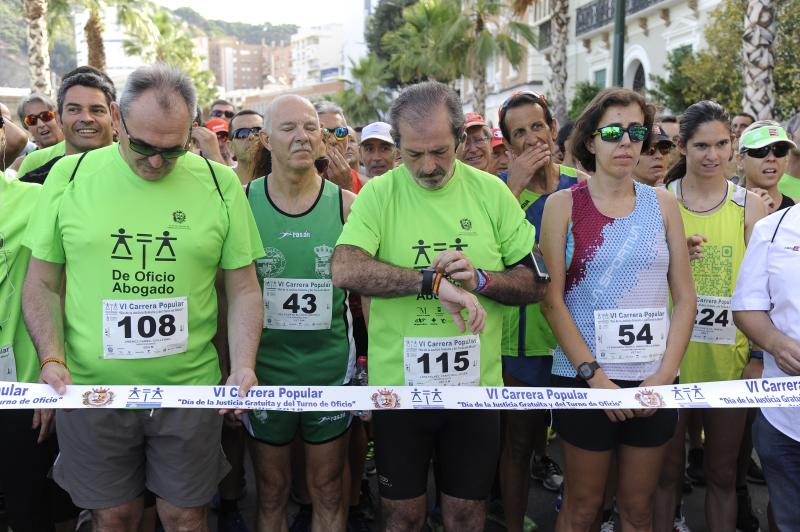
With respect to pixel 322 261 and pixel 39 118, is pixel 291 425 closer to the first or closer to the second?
pixel 322 261

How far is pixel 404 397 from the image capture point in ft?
9.27

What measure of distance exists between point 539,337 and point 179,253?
1.85 m

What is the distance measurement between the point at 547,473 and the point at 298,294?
2.39m

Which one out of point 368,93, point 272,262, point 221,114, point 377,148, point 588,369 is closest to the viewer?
point 588,369

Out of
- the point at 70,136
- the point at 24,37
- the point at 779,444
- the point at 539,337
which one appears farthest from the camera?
the point at 24,37

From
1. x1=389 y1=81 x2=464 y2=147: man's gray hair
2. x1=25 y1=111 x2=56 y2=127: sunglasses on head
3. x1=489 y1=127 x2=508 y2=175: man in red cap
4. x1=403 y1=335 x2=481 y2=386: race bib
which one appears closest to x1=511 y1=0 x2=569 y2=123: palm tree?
x1=489 y1=127 x2=508 y2=175: man in red cap

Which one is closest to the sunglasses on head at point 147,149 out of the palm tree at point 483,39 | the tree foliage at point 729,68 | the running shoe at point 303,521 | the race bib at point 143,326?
the race bib at point 143,326

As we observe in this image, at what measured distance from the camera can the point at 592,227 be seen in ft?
9.91

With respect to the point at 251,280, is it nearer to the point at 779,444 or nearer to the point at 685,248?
the point at 685,248

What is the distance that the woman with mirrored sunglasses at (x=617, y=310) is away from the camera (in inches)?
116

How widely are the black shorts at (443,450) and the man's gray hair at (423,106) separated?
1134 mm

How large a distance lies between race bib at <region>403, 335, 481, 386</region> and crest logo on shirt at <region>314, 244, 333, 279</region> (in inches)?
26.0

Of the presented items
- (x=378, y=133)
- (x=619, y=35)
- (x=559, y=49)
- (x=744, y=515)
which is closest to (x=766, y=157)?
(x=744, y=515)

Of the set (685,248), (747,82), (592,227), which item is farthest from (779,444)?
(747,82)
